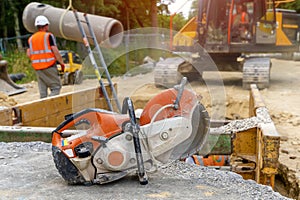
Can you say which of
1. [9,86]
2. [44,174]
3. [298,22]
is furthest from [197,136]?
[298,22]

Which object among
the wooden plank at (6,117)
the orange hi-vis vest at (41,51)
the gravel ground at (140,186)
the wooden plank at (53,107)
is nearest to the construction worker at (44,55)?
the orange hi-vis vest at (41,51)

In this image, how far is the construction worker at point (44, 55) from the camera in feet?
19.6

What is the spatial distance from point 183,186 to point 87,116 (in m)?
0.79

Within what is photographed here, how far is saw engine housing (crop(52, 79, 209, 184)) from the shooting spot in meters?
2.51

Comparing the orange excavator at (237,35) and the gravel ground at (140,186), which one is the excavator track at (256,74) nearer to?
the orange excavator at (237,35)

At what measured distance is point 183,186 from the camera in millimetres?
2609

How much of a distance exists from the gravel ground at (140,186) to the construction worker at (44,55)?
126 inches

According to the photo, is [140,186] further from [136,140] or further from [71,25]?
[71,25]

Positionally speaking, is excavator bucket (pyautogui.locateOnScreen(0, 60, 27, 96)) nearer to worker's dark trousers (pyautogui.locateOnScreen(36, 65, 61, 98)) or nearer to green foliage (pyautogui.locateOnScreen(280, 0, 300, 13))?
worker's dark trousers (pyautogui.locateOnScreen(36, 65, 61, 98))

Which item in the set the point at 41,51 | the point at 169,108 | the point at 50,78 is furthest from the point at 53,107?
the point at 169,108

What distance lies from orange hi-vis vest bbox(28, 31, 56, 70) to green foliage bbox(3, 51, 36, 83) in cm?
824

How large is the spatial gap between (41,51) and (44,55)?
8 centimetres

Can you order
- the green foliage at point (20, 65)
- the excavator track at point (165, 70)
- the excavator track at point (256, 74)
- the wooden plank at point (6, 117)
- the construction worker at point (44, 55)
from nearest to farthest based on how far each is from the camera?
1. the wooden plank at point (6, 117)
2. the construction worker at point (44, 55)
3. the excavator track at point (165, 70)
4. the excavator track at point (256, 74)
5. the green foliage at point (20, 65)

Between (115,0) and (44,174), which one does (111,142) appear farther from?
(115,0)
